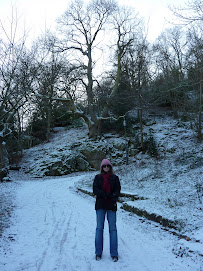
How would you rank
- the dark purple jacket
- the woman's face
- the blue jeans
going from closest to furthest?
the blue jeans < the dark purple jacket < the woman's face

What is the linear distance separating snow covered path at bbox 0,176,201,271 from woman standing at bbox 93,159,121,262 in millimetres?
235

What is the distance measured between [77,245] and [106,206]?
138 cm

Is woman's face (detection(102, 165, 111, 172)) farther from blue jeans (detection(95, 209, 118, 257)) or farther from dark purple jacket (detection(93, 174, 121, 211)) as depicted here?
blue jeans (detection(95, 209, 118, 257))

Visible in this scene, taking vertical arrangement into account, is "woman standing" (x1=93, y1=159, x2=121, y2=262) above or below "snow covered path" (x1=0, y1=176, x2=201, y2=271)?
above

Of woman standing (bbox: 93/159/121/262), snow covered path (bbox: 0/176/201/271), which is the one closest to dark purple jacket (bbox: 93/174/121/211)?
woman standing (bbox: 93/159/121/262)

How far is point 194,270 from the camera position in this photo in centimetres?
323

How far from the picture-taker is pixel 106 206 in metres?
3.81

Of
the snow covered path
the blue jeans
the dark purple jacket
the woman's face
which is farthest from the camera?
the woman's face

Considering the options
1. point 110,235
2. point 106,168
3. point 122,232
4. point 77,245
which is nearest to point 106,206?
point 110,235

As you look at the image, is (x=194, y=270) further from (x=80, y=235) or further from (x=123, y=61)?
(x=123, y=61)

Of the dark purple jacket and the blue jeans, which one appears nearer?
the blue jeans

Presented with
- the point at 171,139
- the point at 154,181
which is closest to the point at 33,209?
the point at 154,181

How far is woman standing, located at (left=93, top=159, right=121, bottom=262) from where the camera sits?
3701 mm

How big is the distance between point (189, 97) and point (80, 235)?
66.1 ft
